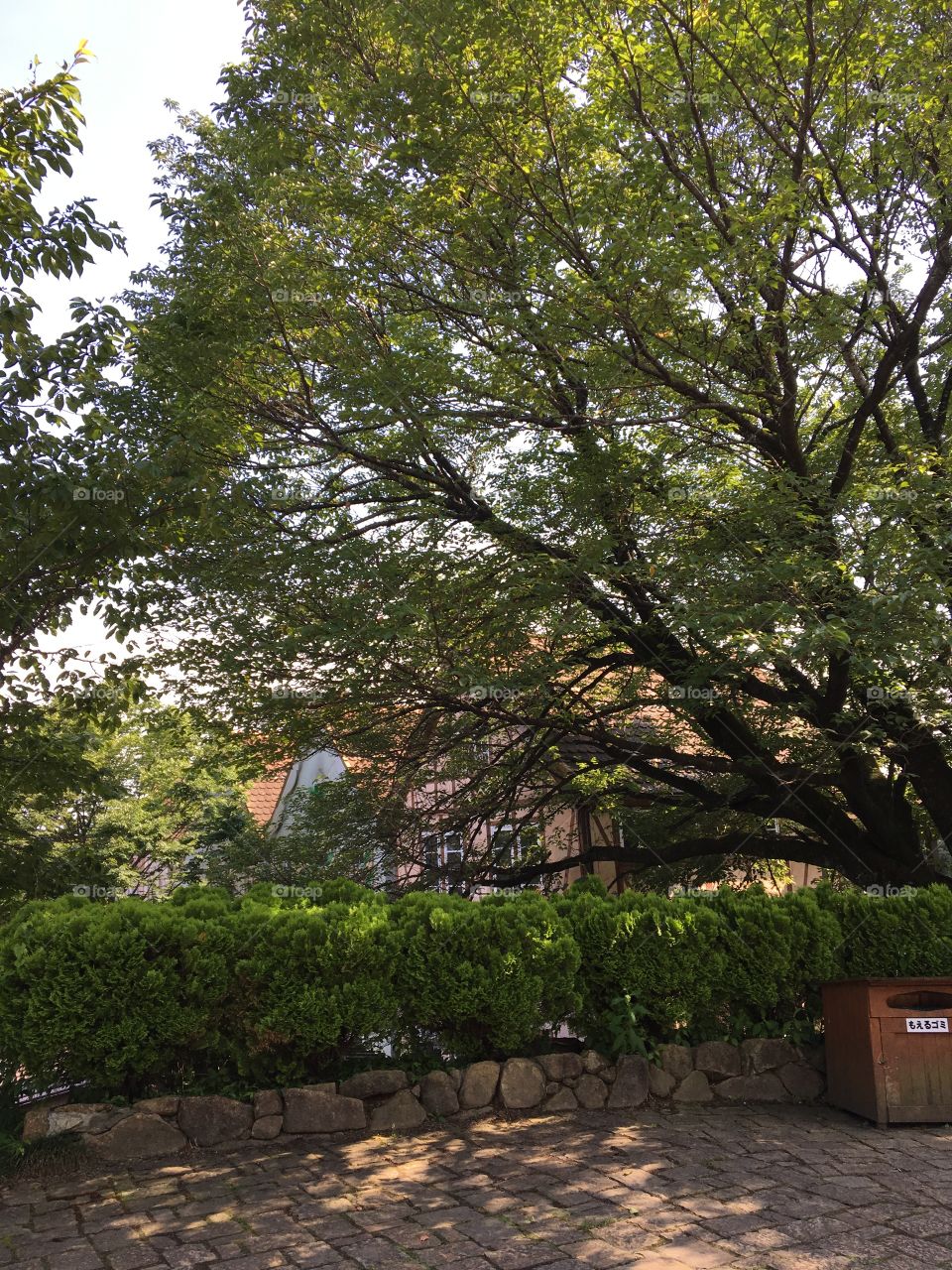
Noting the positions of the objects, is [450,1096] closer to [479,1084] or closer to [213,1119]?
[479,1084]

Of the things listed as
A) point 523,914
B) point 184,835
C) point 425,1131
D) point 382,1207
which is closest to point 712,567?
point 523,914

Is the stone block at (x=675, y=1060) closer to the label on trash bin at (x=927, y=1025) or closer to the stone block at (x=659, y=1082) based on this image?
the stone block at (x=659, y=1082)

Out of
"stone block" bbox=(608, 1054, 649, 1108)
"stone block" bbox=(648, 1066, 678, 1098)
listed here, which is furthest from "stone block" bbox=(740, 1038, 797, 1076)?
"stone block" bbox=(608, 1054, 649, 1108)

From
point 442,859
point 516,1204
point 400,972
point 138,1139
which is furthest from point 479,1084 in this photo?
point 442,859

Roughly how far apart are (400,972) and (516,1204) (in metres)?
1.92

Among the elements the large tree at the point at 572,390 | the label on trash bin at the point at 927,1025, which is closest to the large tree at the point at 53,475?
the large tree at the point at 572,390

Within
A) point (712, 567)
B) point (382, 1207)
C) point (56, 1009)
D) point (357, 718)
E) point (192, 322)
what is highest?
point (192, 322)

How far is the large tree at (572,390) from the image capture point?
8.30 meters

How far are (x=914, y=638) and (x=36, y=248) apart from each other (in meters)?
8.03

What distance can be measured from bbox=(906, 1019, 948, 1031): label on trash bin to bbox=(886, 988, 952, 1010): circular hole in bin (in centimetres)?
17

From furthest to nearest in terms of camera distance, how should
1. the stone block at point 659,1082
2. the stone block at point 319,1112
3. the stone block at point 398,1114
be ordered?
the stone block at point 659,1082, the stone block at point 398,1114, the stone block at point 319,1112

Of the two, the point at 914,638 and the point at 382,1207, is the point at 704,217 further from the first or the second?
the point at 382,1207

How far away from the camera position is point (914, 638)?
7.86m

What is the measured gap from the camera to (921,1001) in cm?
689
